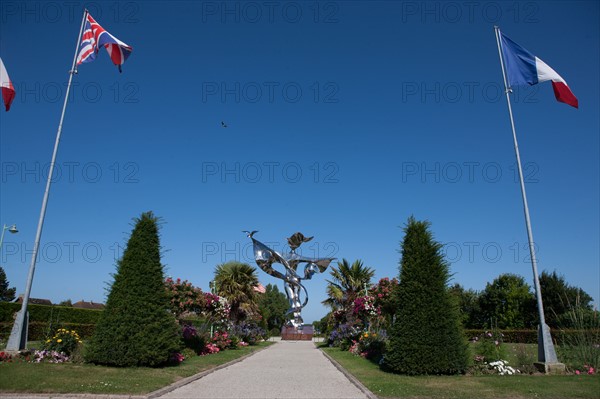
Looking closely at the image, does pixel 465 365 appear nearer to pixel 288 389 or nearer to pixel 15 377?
pixel 288 389

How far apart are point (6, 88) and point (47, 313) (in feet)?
60.4

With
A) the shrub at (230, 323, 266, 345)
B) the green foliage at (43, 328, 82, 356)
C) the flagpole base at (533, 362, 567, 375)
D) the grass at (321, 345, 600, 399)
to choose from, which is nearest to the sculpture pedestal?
the shrub at (230, 323, 266, 345)

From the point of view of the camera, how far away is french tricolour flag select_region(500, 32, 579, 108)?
41.8ft

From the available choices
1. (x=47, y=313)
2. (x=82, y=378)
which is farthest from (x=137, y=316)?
(x=47, y=313)

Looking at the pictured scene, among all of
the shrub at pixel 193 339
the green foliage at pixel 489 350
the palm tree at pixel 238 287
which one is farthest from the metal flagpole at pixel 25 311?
the palm tree at pixel 238 287

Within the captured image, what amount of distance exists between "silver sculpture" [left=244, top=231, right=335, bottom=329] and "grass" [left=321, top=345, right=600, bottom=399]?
28.8 meters

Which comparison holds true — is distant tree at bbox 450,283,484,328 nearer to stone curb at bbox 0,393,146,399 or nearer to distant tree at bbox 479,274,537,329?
distant tree at bbox 479,274,537,329

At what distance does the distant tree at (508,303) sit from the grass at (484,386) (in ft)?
122

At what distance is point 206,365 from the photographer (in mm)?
13594

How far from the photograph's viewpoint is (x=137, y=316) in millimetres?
11352

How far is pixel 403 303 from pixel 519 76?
333 inches

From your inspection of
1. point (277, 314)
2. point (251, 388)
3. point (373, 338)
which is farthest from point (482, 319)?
point (251, 388)

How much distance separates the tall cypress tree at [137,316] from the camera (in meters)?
11.1

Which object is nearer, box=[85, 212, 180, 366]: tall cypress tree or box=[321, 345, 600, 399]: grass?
box=[321, 345, 600, 399]: grass
